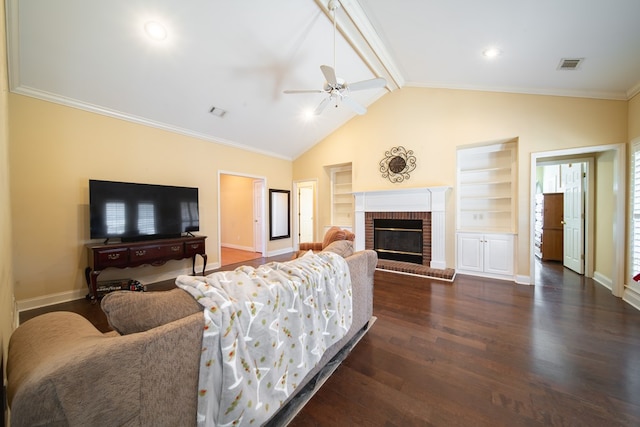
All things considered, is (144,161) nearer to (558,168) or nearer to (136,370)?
(136,370)

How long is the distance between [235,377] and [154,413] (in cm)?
29

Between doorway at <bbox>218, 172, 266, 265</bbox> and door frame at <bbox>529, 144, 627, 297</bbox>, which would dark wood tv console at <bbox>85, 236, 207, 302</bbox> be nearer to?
doorway at <bbox>218, 172, 266, 265</bbox>

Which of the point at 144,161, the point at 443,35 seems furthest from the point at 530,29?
the point at 144,161

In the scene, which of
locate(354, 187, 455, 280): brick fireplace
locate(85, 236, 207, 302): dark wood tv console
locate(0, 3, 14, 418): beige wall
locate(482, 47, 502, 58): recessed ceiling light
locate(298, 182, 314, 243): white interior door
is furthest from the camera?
locate(298, 182, 314, 243): white interior door

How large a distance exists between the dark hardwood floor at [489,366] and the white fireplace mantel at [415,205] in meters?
1.41

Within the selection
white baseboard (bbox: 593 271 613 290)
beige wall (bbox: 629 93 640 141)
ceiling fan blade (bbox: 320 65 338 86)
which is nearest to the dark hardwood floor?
white baseboard (bbox: 593 271 613 290)

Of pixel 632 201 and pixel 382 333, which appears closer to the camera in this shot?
pixel 382 333

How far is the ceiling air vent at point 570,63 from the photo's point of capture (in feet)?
8.65

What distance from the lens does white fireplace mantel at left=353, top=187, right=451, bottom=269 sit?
14.1ft

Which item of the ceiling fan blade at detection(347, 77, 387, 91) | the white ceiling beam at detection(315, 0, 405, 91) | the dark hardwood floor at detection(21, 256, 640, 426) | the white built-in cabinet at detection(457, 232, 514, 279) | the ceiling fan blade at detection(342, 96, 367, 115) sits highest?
the white ceiling beam at detection(315, 0, 405, 91)

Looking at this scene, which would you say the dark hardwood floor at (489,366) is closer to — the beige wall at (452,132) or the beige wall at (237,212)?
the beige wall at (452,132)

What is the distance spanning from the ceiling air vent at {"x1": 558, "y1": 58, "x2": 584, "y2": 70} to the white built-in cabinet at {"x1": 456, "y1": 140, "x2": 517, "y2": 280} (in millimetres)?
1229

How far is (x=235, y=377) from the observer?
3.35 ft

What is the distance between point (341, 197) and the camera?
6168 mm
